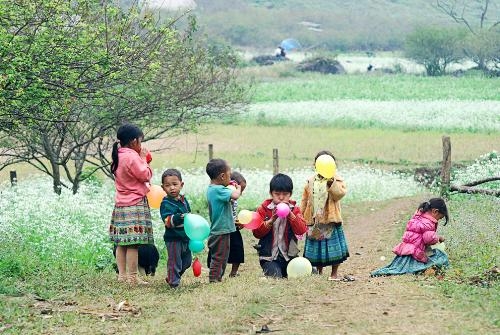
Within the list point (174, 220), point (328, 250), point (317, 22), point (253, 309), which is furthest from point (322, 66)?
point (253, 309)

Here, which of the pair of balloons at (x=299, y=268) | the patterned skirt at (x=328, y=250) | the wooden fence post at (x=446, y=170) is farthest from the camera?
the wooden fence post at (x=446, y=170)

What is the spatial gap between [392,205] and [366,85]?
41.7 m

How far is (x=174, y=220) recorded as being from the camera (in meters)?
10.8

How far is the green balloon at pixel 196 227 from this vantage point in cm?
1045

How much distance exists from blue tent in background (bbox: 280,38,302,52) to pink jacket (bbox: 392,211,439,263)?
3445 inches

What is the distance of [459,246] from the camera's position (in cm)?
1358

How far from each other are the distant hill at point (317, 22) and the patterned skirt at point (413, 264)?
8730 cm

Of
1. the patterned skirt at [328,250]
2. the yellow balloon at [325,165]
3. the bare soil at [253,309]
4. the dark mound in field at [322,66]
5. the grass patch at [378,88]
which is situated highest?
the dark mound in field at [322,66]

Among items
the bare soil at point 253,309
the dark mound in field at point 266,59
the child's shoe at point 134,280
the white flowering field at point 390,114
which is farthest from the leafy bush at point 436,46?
the bare soil at point 253,309

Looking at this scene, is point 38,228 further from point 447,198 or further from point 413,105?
point 413,105

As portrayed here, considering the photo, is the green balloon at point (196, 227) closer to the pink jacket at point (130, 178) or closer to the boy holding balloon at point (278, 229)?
the pink jacket at point (130, 178)

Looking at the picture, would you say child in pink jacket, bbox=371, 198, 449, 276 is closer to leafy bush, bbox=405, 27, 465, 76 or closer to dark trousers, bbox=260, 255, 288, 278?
dark trousers, bbox=260, 255, 288, 278

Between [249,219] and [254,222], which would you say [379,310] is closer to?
[249,219]

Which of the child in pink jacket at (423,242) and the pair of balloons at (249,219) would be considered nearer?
the pair of balloons at (249,219)
